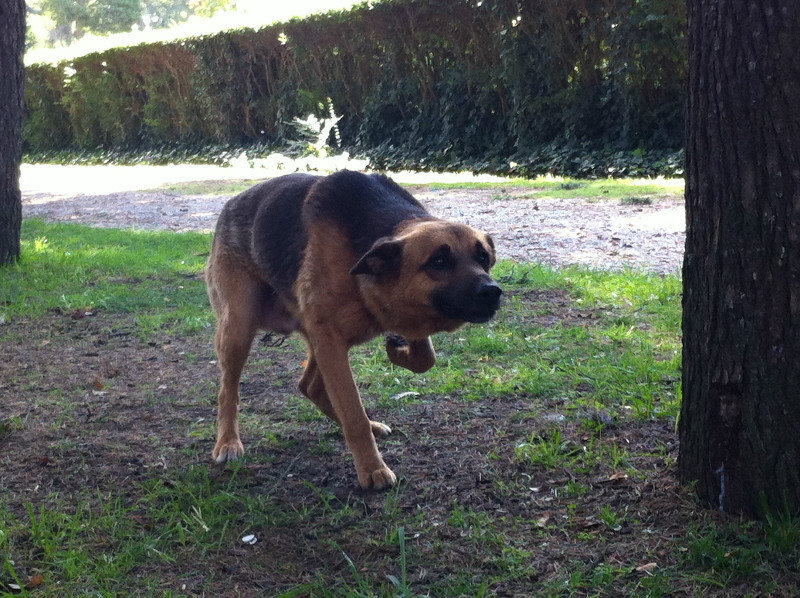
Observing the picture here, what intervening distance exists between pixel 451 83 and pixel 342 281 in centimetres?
1469

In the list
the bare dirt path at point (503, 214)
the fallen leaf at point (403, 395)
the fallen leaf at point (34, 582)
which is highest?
the bare dirt path at point (503, 214)

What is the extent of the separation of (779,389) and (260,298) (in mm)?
2822

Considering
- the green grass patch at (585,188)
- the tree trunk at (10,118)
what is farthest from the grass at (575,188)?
the tree trunk at (10,118)

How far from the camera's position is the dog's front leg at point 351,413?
3.96 metres

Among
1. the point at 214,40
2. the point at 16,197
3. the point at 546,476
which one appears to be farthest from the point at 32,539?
the point at 214,40

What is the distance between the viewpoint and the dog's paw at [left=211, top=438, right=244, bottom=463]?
4.35 metres

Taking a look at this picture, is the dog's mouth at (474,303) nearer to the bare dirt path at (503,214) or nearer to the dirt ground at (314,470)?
the dirt ground at (314,470)

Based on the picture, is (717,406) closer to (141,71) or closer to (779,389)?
(779,389)

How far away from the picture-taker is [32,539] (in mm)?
3486

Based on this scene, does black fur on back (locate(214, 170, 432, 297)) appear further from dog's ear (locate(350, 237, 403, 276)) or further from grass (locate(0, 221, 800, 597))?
grass (locate(0, 221, 800, 597))

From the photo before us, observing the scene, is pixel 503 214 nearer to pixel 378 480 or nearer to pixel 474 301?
pixel 474 301

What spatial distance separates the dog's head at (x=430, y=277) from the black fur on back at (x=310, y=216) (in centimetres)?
28

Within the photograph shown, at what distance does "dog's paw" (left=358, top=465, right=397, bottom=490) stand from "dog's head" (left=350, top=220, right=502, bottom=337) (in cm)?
72

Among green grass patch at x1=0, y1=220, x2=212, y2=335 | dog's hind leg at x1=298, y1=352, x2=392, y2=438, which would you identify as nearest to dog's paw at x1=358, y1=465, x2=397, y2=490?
dog's hind leg at x1=298, y1=352, x2=392, y2=438
